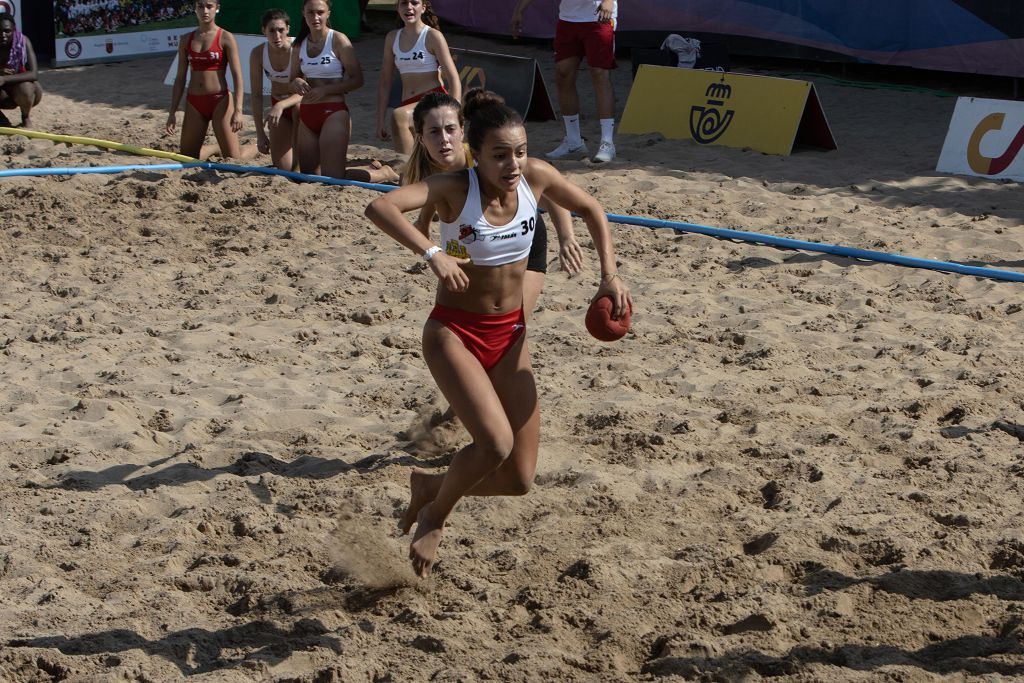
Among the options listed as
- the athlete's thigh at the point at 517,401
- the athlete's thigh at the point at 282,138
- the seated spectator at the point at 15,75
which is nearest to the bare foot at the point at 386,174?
the athlete's thigh at the point at 282,138

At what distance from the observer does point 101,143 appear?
10.7 metres

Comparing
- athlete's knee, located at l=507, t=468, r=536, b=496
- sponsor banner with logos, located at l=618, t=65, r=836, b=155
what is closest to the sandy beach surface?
athlete's knee, located at l=507, t=468, r=536, b=496

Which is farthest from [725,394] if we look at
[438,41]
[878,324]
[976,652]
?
[438,41]

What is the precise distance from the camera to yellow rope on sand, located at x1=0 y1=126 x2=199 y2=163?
10.2 meters

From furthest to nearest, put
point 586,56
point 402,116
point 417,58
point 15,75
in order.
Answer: point 15,75 → point 586,56 → point 402,116 → point 417,58

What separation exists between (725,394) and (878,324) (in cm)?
135

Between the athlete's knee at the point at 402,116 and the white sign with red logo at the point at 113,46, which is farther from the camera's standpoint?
the white sign with red logo at the point at 113,46

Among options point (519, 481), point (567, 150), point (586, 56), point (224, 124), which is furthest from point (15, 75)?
point (519, 481)

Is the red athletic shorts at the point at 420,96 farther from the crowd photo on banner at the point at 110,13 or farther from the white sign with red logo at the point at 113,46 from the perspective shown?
the crowd photo on banner at the point at 110,13

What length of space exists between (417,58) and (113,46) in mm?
8405

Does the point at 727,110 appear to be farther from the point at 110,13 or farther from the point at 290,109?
the point at 110,13

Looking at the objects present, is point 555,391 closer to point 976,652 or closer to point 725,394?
point 725,394

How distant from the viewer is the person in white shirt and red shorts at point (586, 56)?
34.1 feet

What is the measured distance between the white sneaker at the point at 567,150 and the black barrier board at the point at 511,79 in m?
1.61
